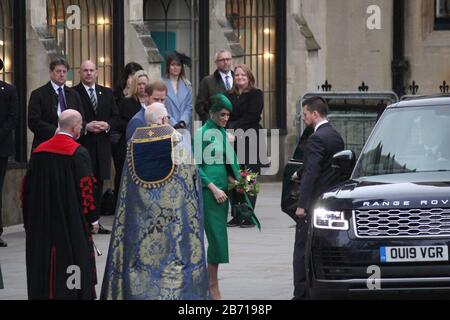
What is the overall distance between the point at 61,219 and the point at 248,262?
4.11 metres

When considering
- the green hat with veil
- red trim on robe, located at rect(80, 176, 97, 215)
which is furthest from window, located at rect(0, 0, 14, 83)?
red trim on robe, located at rect(80, 176, 97, 215)

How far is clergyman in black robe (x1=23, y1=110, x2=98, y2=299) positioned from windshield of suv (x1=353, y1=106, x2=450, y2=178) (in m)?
2.41

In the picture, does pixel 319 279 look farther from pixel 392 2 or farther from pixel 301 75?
pixel 392 2

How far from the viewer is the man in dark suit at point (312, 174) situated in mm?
13164

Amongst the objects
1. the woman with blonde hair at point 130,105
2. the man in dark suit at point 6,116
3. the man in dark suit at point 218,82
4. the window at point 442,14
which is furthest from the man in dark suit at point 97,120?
the window at point 442,14

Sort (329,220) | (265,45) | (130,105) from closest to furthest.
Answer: (329,220), (130,105), (265,45)

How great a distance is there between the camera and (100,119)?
18516mm

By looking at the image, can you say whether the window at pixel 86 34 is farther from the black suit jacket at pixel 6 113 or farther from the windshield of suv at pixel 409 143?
the windshield of suv at pixel 409 143

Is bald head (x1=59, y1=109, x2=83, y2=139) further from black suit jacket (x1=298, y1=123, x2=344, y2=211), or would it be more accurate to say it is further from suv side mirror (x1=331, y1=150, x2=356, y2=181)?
suv side mirror (x1=331, y1=150, x2=356, y2=181)

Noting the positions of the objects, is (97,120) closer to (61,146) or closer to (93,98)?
(93,98)

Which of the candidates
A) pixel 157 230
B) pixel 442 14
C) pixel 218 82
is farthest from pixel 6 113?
pixel 442 14

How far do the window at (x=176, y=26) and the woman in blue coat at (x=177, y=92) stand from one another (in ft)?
20.8

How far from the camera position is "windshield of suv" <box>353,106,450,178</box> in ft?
41.9
